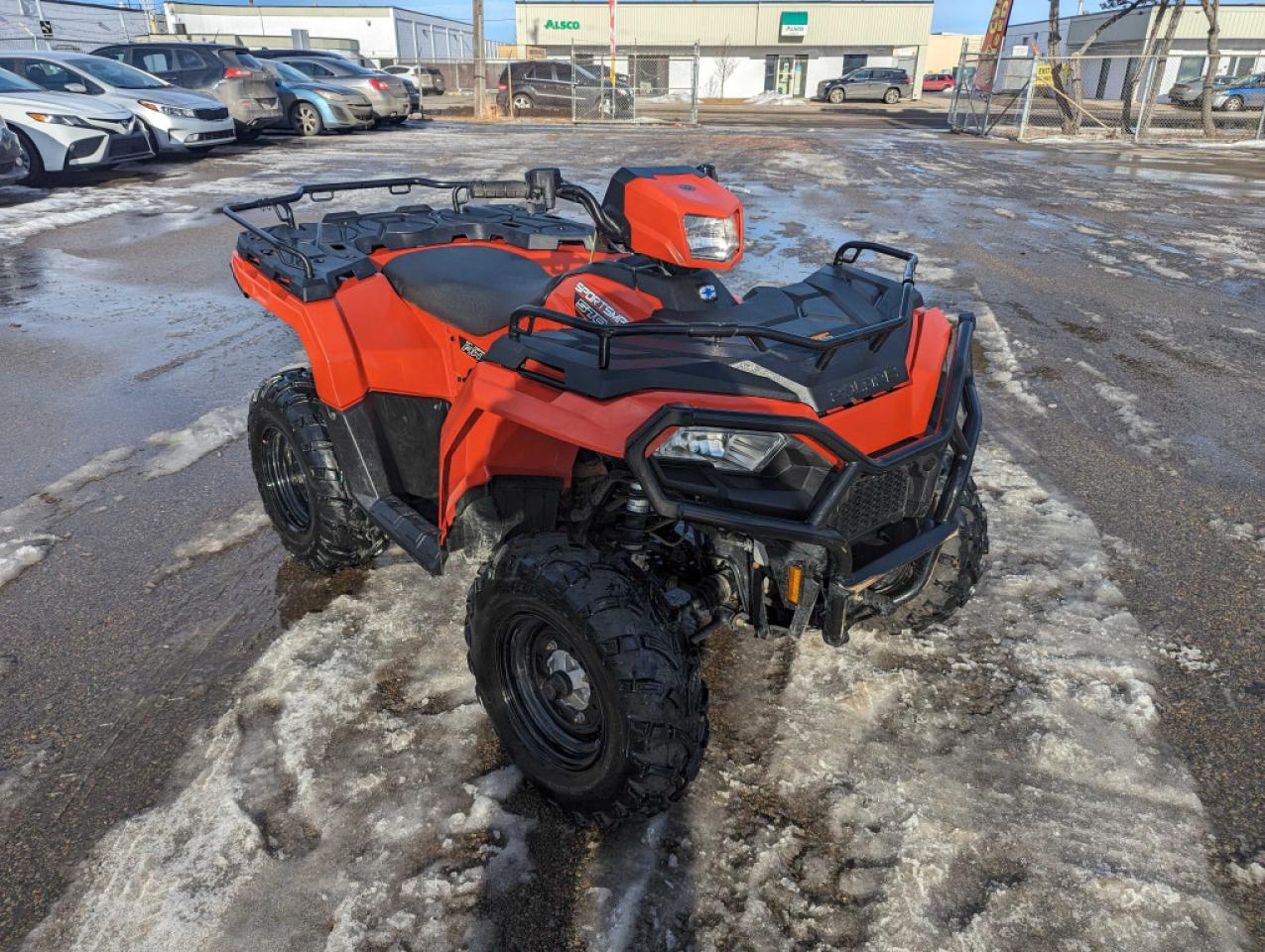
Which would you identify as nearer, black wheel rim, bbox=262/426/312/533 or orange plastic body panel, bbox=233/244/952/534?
orange plastic body panel, bbox=233/244/952/534

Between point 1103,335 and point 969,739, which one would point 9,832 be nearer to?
point 969,739

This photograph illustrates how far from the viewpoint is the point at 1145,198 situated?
11305 millimetres

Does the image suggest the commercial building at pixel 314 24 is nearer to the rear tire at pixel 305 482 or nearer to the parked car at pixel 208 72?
the parked car at pixel 208 72

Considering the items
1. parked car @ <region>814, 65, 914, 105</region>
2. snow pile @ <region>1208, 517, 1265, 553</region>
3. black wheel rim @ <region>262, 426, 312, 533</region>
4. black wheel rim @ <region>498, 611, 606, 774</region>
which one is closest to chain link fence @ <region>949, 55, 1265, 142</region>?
parked car @ <region>814, 65, 914, 105</region>

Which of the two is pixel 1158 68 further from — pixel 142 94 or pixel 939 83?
pixel 939 83

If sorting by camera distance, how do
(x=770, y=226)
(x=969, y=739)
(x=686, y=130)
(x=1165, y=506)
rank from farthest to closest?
(x=686, y=130) → (x=770, y=226) → (x=1165, y=506) → (x=969, y=739)

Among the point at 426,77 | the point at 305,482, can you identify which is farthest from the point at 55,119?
the point at 426,77

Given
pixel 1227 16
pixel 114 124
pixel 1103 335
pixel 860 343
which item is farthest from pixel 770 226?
pixel 1227 16

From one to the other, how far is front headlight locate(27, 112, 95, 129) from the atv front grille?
12.7 meters

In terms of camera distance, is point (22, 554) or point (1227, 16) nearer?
point (22, 554)

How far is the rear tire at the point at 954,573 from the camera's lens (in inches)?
102

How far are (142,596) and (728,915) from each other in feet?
7.77

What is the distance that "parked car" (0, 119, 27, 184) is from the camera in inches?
398

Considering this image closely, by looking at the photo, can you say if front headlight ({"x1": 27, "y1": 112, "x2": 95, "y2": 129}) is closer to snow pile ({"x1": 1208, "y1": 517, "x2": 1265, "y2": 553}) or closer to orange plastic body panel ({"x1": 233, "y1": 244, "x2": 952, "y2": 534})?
orange plastic body panel ({"x1": 233, "y1": 244, "x2": 952, "y2": 534})
